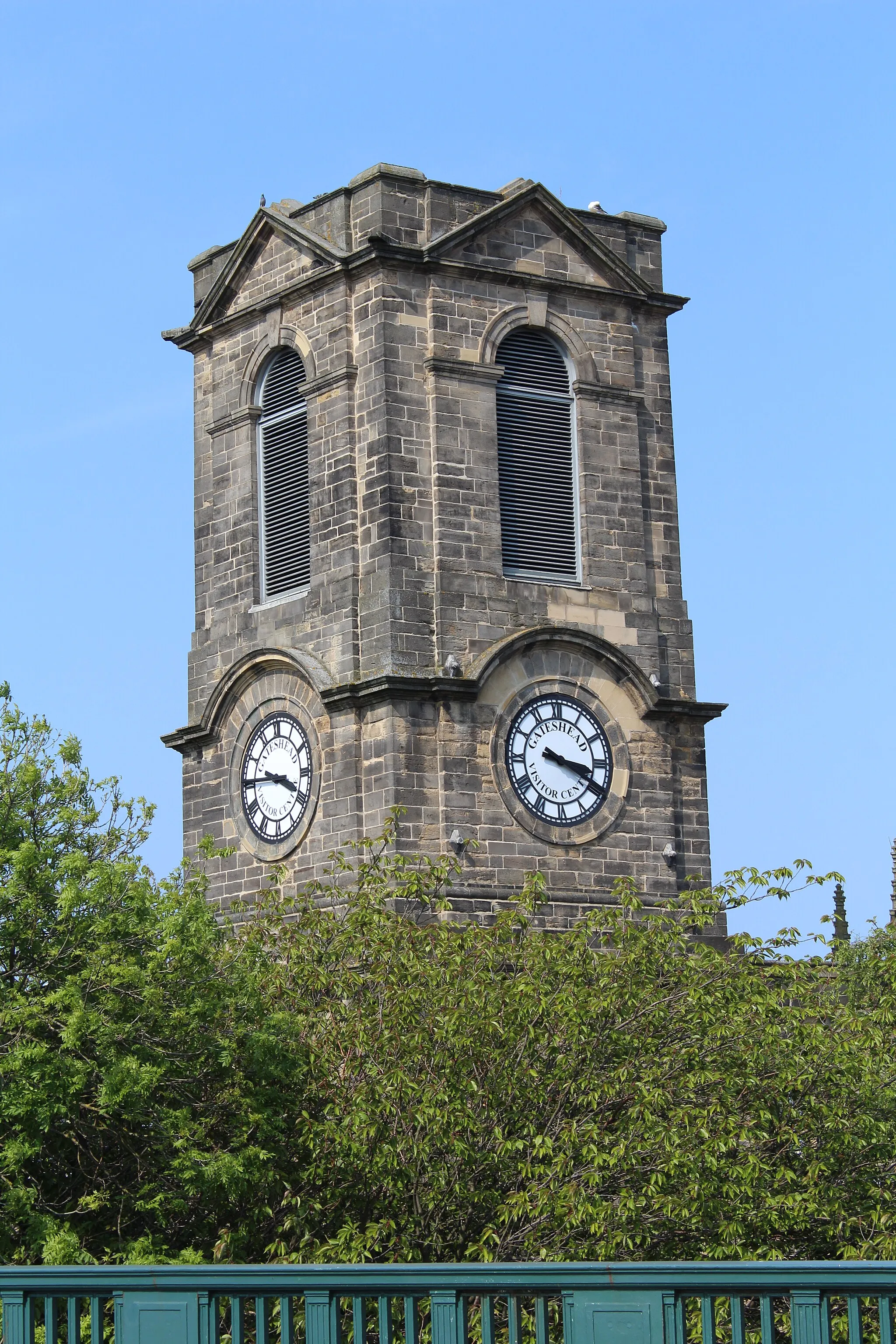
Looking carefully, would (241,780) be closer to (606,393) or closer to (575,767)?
(575,767)

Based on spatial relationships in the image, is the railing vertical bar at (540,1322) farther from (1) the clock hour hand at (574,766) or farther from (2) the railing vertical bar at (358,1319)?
(1) the clock hour hand at (574,766)

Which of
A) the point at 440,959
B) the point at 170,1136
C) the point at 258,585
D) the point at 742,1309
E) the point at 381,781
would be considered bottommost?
the point at 742,1309

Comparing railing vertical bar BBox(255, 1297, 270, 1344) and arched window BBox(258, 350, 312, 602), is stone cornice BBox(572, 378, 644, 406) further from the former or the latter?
railing vertical bar BBox(255, 1297, 270, 1344)

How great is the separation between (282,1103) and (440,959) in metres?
2.82

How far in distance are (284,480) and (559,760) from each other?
5883mm

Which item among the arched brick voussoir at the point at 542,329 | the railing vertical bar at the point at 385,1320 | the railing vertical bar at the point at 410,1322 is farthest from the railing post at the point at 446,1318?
the arched brick voussoir at the point at 542,329

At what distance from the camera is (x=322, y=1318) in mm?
15484

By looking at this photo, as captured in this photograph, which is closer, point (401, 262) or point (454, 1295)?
point (454, 1295)

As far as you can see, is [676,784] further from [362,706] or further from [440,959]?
[440,959]

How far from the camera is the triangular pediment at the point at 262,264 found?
3562 centimetres

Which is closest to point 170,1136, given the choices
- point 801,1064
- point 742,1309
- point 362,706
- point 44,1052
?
point 44,1052

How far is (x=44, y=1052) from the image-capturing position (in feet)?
72.6

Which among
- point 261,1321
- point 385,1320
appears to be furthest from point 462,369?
point 261,1321

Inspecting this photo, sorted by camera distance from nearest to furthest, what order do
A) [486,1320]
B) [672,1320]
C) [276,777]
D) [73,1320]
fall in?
[672,1320] → [486,1320] → [73,1320] → [276,777]
